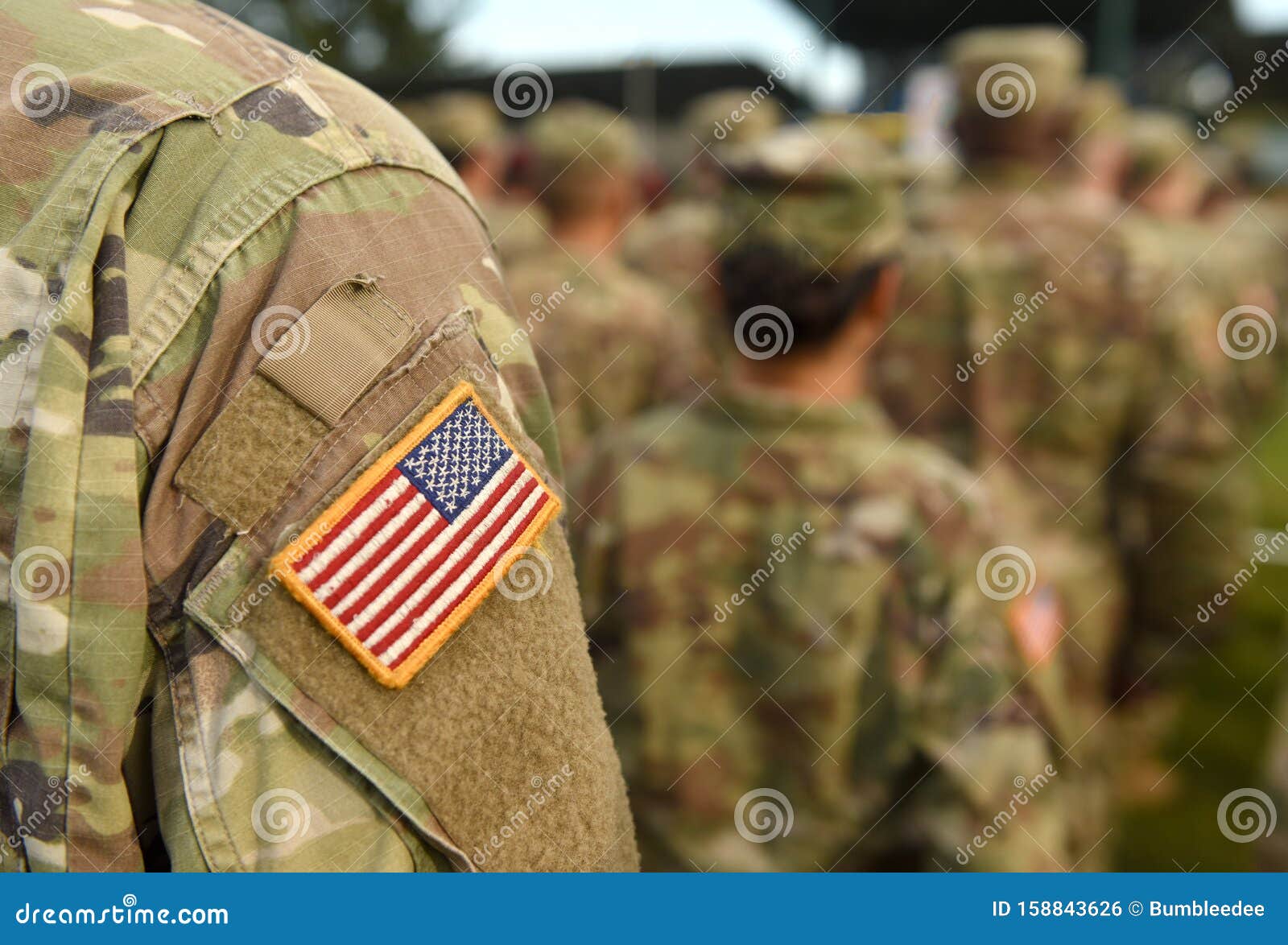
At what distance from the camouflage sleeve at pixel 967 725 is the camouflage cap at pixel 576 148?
3.11 meters

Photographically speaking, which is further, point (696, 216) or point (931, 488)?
point (696, 216)

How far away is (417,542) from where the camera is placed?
3.11 ft

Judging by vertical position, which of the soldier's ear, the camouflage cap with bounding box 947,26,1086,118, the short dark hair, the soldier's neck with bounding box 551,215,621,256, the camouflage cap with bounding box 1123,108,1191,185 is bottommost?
the soldier's neck with bounding box 551,215,621,256

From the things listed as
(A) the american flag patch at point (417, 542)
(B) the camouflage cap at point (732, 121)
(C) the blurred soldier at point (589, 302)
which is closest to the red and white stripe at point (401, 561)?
(A) the american flag patch at point (417, 542)

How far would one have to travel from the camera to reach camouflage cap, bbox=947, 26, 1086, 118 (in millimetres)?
3863

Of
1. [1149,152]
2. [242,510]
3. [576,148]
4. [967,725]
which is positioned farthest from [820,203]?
[1149,152]

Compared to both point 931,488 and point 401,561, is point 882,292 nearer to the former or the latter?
point 931,488

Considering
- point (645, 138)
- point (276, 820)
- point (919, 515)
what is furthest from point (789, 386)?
point (645, 138)

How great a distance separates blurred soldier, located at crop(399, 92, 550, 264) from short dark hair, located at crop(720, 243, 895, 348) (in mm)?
3145

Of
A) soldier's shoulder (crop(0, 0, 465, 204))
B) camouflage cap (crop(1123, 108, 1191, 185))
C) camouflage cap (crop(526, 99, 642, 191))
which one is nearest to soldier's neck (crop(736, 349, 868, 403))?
soldier's shoulder (crop(0, 0, 465, 204))

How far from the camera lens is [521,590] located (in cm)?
98

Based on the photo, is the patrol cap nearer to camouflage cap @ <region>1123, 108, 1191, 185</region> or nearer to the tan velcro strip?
camouflage cap @ <region>1123, 108, 1191, 185</region>

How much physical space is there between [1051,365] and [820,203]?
1752mm

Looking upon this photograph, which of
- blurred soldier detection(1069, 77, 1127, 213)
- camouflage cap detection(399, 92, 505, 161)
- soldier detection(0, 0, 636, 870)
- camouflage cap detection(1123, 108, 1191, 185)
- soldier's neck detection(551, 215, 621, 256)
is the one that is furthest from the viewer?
camouflage cap detection(1123, 108, 1191, 185)
